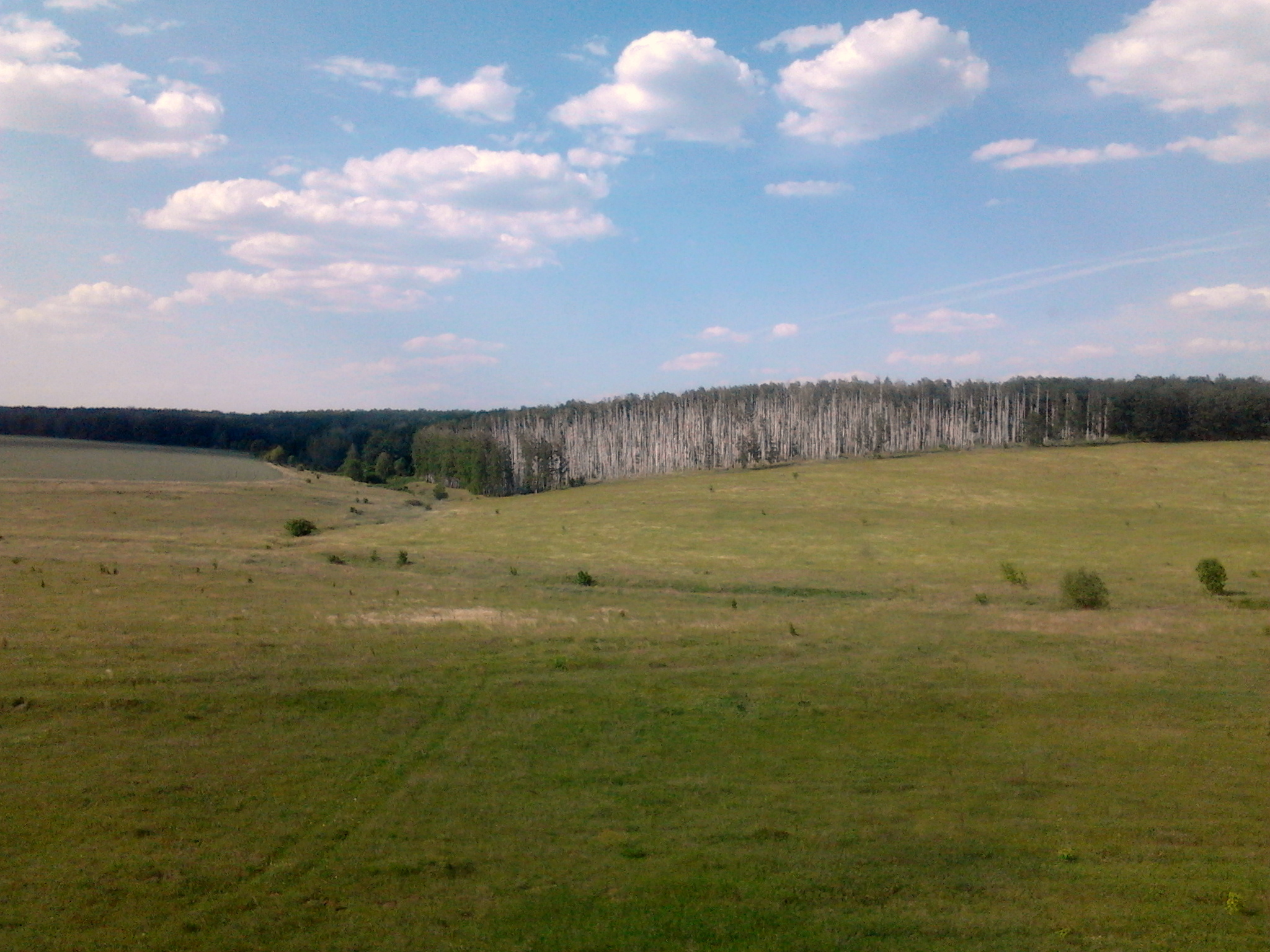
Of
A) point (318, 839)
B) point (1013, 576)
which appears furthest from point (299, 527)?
point (318, 839)

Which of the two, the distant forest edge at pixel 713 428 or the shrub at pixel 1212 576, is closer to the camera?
the shrub at pixel 1212 576

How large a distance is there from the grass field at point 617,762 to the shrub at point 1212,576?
117cm

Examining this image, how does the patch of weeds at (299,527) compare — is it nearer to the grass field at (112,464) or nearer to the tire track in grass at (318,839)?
the grass field at (112,464)

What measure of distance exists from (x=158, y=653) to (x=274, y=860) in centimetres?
1479

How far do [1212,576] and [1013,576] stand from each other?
9610 millimetres

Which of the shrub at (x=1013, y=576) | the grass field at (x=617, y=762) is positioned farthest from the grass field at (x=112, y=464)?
the shrub at (x=1013, y=576)

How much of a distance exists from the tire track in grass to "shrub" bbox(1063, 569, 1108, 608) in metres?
32.1

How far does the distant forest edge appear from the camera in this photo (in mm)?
131250

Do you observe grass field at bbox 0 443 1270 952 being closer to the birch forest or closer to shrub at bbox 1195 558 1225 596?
shrub at bbox 1195 558 1225 596

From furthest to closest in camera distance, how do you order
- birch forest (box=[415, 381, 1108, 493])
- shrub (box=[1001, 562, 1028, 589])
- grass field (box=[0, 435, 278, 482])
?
birch forest (box=[415, 381, 1108, 493]), grass field (box=[0, 435, 278, 482]), shrub (box=[1001, 562, 1028, 589])

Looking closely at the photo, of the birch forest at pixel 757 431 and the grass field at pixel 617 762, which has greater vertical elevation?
the birch forest at pixel 757 431

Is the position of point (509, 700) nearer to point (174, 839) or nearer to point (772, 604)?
point (174, 839)

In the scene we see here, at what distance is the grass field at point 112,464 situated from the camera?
294 ft

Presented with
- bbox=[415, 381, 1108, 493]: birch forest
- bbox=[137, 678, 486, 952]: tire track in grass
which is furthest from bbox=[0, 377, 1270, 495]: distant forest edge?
bbox=[137, 678, 486, 952]: tire track in grass
